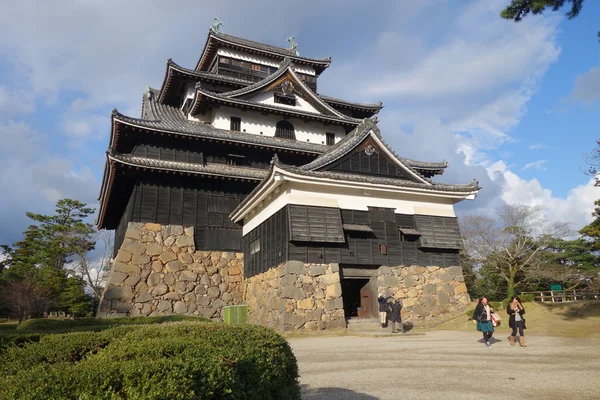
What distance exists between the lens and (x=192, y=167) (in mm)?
21391

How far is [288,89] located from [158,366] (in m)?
26.8

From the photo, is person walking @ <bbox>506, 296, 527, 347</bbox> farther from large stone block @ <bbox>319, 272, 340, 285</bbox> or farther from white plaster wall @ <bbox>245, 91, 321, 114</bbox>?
white plaster wall @ <bbox>245, 91, 321, 114</bbox>

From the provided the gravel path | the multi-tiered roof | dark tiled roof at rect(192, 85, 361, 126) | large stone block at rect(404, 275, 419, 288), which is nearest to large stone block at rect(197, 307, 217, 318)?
the multi-tiered roof

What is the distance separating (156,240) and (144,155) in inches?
189

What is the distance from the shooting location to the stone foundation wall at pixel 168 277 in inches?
760

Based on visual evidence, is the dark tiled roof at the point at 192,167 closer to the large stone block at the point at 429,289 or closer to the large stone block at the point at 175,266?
the large stone block at the point at 175,266

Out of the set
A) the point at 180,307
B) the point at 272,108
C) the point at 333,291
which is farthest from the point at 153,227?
the point at 272,108

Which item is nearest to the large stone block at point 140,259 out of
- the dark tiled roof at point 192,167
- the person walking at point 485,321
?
the dark tiled roof at point 192,167

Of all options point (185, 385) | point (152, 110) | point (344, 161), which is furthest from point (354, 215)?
point (152, 110)

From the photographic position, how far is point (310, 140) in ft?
92.4

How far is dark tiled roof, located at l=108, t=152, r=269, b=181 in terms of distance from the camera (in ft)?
65.2

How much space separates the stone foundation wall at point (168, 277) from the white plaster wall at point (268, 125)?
325 inches

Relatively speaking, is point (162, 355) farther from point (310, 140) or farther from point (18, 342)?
point (310, 140)

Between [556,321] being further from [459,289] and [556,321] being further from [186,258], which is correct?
[186,258]
